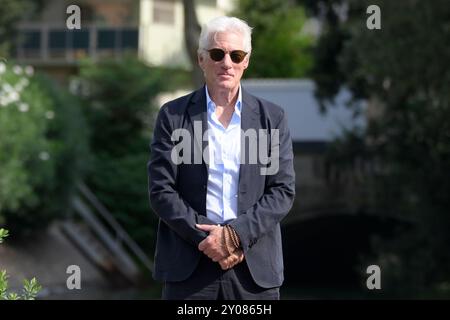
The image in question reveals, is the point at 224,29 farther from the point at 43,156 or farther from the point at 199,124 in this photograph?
the point at 43,156

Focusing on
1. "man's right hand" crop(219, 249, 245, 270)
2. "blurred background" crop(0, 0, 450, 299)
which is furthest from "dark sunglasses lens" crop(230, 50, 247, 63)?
"blurred background" crop(0, 0, 450, 299)

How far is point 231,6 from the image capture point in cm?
5347

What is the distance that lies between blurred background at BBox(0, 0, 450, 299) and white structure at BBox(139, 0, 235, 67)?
8cm

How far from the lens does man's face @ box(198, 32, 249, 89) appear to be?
6.32m

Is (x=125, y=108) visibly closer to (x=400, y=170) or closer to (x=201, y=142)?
(x=400, y=170)

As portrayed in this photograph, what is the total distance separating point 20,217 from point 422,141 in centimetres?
971

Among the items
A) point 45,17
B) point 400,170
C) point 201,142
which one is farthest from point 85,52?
point 201,142

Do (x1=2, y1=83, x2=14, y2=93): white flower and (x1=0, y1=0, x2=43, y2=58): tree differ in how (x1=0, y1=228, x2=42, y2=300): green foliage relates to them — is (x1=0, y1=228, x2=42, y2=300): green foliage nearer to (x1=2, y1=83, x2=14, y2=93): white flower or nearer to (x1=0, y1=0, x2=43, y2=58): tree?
(x1=2, y1=83, x2=14, y2=93): white flower

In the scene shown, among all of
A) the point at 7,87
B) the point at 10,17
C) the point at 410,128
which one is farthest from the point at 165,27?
the point at 410,128

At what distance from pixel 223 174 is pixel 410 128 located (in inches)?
898

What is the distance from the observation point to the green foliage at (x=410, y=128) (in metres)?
26.8

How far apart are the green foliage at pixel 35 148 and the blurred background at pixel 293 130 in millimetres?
53

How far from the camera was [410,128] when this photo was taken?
28.7 meters
